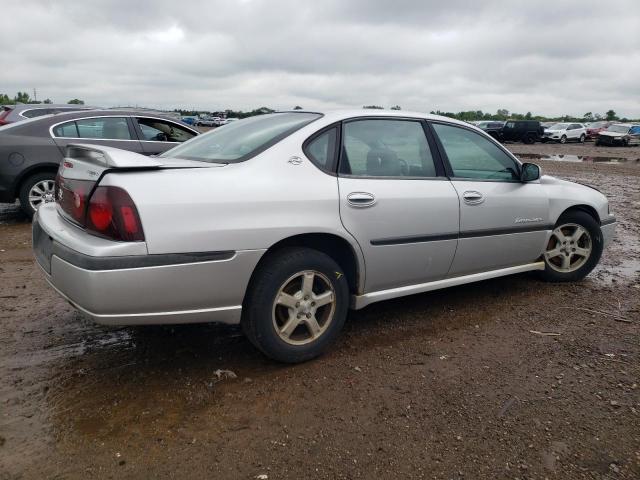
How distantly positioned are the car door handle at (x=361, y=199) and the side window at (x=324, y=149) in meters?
0.23

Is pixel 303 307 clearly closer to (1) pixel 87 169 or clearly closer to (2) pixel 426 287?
(2) pixel 426 287

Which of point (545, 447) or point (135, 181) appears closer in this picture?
point (545, 447)

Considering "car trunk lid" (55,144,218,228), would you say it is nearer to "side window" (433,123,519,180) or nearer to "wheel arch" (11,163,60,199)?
"side window" (433,123,519,180)

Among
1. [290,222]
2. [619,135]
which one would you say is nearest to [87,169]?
[290,222]

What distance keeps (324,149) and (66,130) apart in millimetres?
5205

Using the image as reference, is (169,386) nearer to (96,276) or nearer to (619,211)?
(96,276)

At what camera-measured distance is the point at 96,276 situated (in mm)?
2459

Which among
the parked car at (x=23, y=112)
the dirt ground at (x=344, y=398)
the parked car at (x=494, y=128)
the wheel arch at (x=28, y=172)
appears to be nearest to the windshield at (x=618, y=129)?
the parked car at (x=494, y=128)

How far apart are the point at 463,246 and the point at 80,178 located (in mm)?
2607

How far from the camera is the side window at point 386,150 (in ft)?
10.9

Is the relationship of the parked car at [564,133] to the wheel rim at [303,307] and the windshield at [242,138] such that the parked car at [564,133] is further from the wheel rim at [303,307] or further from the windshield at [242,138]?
the wheel rim at [303,307]

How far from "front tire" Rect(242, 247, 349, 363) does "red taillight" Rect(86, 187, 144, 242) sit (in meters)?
0.73

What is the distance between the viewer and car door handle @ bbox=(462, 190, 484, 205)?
372 cm

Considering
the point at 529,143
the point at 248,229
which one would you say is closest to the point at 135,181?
the point at 248,229
